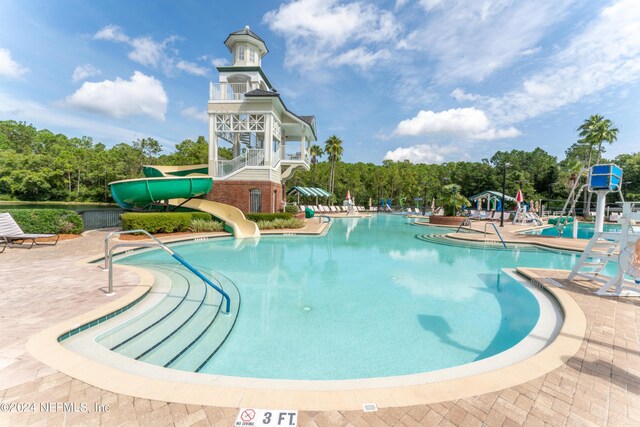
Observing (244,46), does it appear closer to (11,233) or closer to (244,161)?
(244,161)

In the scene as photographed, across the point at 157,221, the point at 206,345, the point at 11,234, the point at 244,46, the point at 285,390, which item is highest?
the point at 244,46

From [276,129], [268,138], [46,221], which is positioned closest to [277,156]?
Result: [268,138]

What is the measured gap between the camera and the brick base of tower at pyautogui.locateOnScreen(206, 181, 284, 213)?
19.2 meters

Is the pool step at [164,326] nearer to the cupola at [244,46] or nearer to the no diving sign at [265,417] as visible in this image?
the no diving sign at [265,417]

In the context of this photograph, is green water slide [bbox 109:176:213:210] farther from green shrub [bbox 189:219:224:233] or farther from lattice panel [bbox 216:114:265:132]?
lattice panel [bbox 216:114:265:132]

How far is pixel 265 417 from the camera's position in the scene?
2.40 metres

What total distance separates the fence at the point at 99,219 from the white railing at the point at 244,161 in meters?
7.68

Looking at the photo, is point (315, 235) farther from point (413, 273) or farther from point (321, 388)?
point (321, 388)

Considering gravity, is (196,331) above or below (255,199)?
below

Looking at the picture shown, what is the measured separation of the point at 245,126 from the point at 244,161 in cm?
253

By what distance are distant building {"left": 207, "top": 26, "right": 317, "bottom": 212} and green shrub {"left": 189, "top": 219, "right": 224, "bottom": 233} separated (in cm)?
289

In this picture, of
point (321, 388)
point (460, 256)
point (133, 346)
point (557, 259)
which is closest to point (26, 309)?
point (133, 346)

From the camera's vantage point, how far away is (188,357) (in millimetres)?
4070

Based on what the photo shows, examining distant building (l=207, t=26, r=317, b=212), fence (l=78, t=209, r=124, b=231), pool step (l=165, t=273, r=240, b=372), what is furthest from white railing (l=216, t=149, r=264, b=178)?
pool step (l=165, t=273, r=240, b=372)
